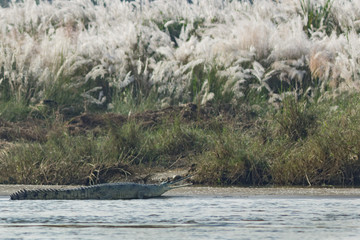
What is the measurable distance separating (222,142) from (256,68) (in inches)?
178

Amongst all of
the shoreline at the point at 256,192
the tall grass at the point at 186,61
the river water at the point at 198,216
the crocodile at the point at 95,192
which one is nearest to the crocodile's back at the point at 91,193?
the crocodile at the point at 95,192

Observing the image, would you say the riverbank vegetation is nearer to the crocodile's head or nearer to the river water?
the river water

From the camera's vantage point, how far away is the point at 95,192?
661 cm

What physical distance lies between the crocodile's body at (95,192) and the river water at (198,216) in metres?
0.12

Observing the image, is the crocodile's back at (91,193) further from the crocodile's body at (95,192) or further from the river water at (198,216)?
the river water at (198,216)

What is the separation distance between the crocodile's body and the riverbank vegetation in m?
1.22

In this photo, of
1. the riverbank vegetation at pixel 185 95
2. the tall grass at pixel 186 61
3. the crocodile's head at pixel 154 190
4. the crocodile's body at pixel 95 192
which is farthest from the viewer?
the tall grass at pixel 186 61

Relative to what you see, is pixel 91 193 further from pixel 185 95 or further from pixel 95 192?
pixel 185 95

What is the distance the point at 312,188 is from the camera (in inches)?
286

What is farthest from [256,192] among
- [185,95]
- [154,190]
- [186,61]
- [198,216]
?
[186,61]

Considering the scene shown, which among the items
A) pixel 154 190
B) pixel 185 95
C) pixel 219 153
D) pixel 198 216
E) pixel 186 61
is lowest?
pixel 198 216

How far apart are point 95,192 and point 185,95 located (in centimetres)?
589

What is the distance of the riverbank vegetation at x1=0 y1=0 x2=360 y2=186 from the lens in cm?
793

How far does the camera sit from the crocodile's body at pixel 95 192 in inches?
257
